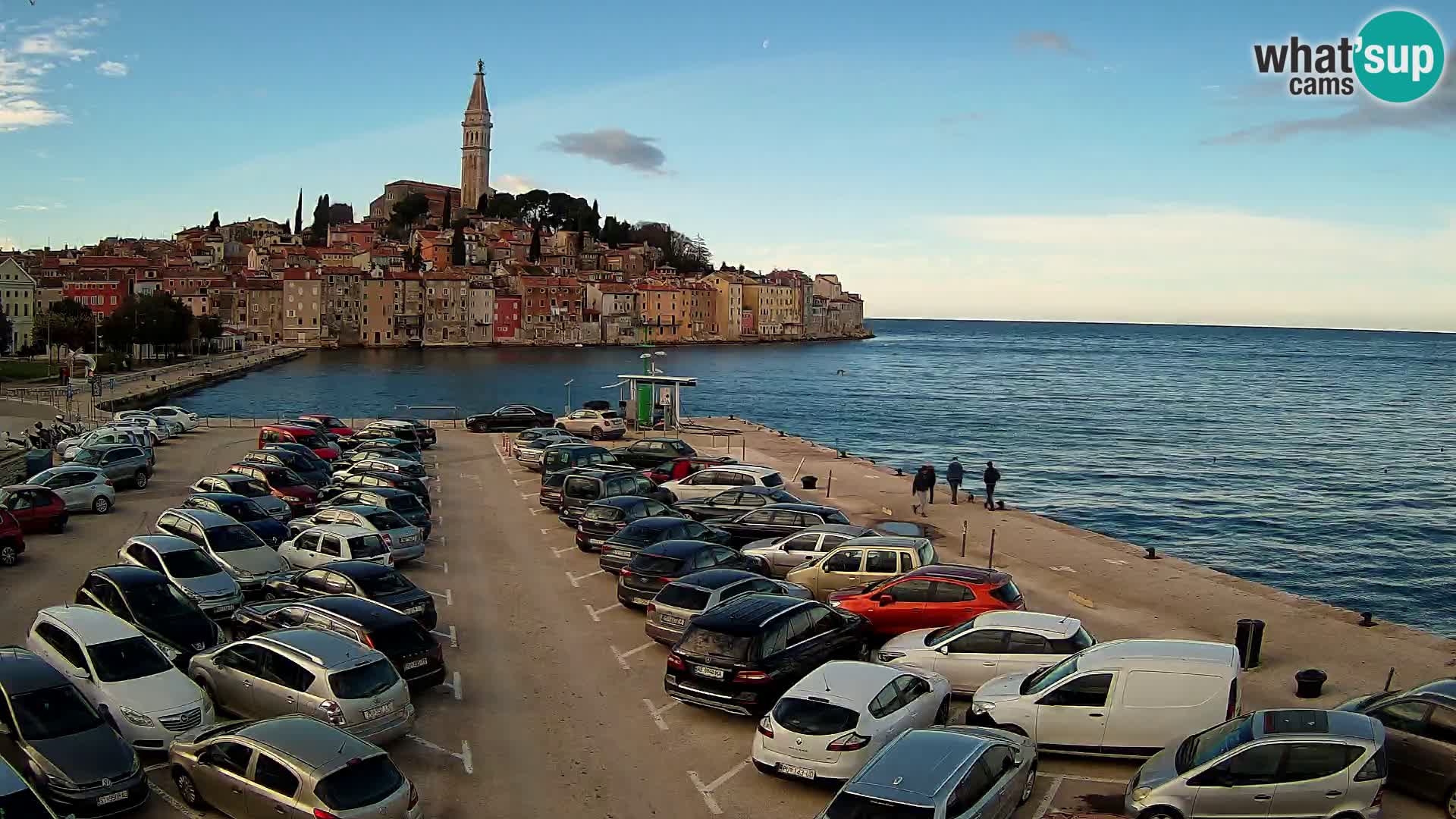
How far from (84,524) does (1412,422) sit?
76.2m

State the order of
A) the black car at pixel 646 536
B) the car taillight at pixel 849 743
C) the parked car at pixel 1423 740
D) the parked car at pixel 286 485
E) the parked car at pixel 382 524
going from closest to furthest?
the parked car at pixel 1423 740 → the car taillight at pixel 849 743 → the black car at pixel 646 536 → the parked car at pixel 382 524 → the parked car at pixel 286 485

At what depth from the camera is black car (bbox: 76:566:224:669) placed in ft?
40.2

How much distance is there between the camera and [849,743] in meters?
9.45

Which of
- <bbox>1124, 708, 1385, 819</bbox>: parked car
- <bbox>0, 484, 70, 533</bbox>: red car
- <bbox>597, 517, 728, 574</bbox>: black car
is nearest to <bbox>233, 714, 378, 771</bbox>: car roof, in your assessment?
<bbox>1124, 708, 1385, 819</bbox>: parked car

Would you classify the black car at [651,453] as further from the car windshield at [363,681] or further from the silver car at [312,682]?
the car windshield at [363,681]

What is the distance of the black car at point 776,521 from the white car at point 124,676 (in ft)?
34.8

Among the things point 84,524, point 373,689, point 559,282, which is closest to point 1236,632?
point 373,689

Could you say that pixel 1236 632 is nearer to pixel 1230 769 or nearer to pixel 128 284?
pixel 1230 769

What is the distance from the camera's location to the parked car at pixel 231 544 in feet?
52.5

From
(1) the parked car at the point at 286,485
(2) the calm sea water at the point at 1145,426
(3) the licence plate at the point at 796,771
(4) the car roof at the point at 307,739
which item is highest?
(4) the car roof at the point at 307,739

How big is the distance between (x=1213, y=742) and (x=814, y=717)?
3.29 meters

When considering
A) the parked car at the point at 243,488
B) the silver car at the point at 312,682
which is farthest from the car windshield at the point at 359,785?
the parked car at the point at 243,488

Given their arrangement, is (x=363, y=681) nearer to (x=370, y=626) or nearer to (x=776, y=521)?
(x=370, y=626)

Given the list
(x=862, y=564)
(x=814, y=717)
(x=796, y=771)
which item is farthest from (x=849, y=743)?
(x=862, y=564)
